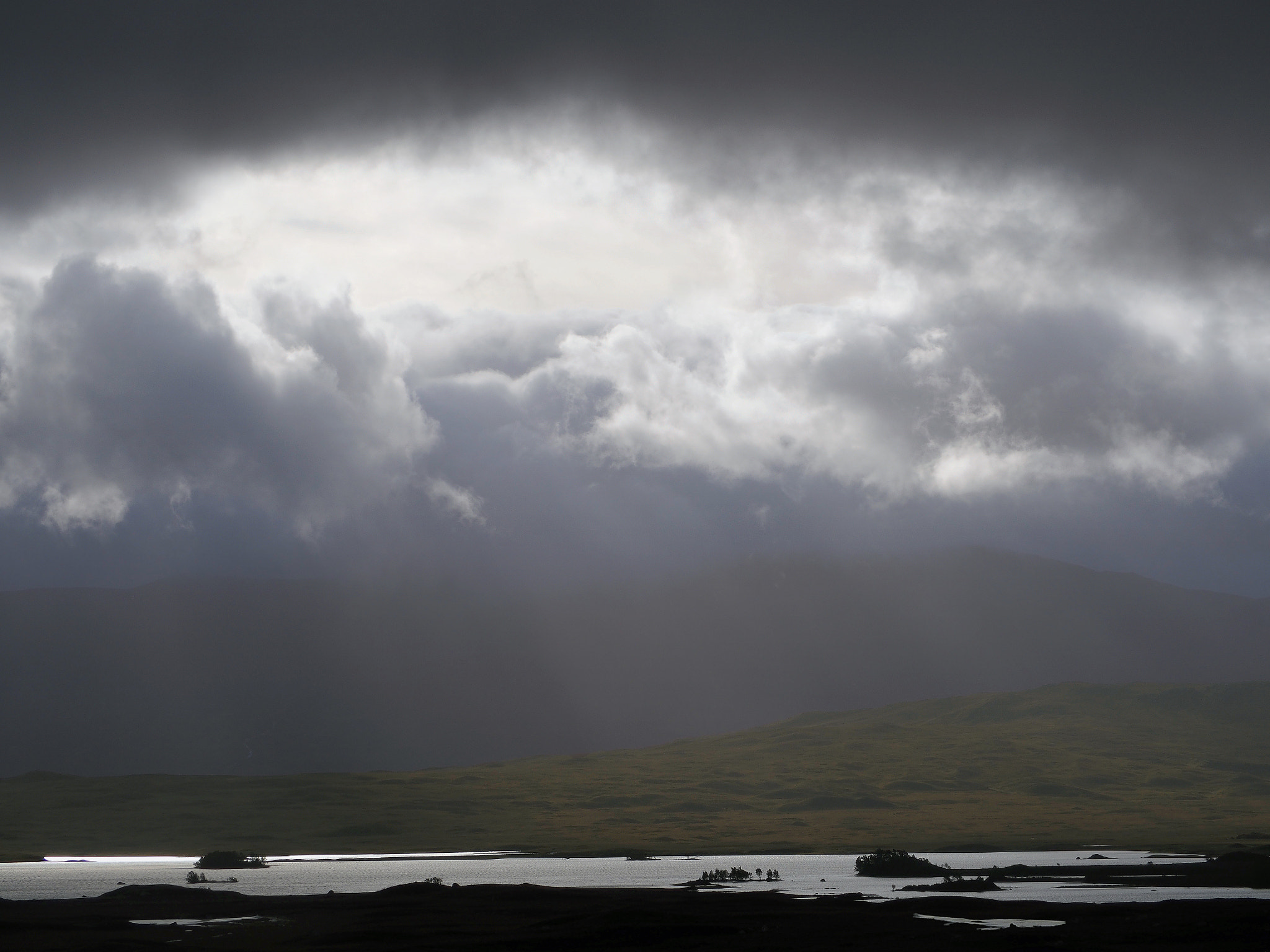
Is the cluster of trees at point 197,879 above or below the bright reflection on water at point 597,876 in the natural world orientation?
above

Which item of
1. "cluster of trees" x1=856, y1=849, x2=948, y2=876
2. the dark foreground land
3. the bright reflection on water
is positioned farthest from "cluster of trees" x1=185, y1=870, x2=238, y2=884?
"cluster of trees" x1=856, y1=849, x2=948, y2=876

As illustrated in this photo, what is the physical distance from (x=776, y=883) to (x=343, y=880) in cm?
5372

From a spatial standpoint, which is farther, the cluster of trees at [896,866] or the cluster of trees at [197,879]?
the cluster of trees at [896,866]

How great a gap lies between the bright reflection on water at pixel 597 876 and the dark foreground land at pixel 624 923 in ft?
42.8

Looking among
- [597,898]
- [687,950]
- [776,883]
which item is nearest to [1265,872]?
[776,883]

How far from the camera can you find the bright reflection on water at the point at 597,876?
11569 centimetres

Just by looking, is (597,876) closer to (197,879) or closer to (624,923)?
(197,879)

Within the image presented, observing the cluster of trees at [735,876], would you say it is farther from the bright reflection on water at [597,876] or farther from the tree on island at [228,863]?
the tree on island at [228,863]

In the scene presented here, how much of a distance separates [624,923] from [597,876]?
70.5 metres

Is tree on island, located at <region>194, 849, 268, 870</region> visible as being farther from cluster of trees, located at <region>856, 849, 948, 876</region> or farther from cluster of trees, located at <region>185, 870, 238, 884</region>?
cluster of trees, located at <region>856, 849, 948, 876</region>

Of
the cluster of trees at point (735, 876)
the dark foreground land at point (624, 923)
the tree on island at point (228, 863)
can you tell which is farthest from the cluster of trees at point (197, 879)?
the cluster of trees at point (735, 876)

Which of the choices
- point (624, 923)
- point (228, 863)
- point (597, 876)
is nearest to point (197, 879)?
point (597, 876)

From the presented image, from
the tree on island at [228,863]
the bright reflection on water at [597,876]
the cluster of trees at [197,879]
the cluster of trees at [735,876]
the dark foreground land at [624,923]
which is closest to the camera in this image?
the dark foreground land at [624,923]

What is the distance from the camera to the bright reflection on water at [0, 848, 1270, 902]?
380 ft
